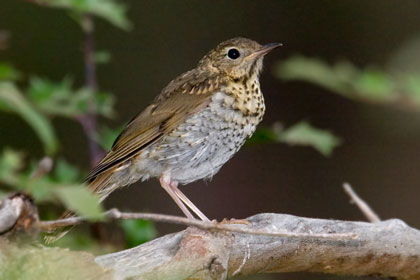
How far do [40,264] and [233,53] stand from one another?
230cm

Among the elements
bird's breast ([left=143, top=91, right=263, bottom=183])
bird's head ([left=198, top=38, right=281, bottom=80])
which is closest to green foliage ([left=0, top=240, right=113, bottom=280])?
bird's breast ([left=143, top=91, right=263, bottom=183])

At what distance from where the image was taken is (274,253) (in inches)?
112

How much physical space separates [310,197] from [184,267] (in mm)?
4240

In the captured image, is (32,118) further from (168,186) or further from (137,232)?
(168,186)

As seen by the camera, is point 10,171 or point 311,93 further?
point 311,93

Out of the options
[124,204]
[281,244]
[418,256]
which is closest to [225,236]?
[281,244]

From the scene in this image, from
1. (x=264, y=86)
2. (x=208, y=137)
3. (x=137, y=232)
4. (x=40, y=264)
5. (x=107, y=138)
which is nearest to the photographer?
(x=40, y=264)

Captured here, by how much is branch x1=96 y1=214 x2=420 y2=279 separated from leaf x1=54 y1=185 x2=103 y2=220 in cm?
79

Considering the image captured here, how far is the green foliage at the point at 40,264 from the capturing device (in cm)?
182

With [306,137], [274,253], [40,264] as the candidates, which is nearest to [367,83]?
[306,137]

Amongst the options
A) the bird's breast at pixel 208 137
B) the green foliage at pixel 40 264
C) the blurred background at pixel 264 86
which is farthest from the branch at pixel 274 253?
the blurred background at pixel 264 86

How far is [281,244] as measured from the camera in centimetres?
283

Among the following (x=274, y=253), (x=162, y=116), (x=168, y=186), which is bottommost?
(x=274, y=253)

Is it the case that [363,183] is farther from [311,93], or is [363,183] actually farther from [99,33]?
[99,33]
